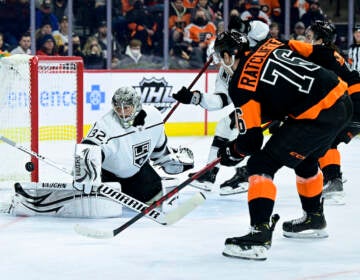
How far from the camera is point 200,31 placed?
10.2 m

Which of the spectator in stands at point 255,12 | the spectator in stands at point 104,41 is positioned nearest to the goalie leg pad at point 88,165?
the spectator in stands at point 104,41

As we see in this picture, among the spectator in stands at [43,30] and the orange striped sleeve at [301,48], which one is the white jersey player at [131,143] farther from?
the spectator in stands at [43,30]

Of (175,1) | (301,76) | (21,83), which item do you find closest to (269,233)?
(301,76)

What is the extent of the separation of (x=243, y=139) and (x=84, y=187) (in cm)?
110

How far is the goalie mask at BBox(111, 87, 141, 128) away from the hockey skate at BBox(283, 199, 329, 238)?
3.24ft

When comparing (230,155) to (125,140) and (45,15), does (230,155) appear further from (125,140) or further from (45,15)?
(45,15)

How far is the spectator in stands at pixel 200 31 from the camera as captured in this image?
10.1 meters

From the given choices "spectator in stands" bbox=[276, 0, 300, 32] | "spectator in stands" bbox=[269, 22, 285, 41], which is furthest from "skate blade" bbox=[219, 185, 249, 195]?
"spectator in stands" bbox=[276, 0, 300, 32]

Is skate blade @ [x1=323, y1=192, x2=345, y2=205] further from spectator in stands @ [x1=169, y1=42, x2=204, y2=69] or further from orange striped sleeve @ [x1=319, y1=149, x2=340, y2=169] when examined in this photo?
spectator in stands @ [x1=169, y1=42, x2=204, y2=69]

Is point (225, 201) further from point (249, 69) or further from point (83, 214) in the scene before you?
point (249, 69)

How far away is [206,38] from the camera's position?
33.5 feet

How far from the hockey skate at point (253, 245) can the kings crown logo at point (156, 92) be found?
Answer: 17.9ft

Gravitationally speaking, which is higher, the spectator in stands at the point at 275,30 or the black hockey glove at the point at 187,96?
the black hockey glove at the point at 187,96

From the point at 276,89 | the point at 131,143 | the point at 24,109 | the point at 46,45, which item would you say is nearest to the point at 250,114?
the point at 276,89
